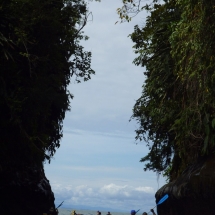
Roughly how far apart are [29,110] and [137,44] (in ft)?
22.7

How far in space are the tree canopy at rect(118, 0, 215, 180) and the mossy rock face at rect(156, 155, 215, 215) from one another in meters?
0.61

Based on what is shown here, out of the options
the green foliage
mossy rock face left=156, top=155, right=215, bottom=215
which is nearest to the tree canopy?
mossy rock face left=156, top=155, right=215, bottom=215

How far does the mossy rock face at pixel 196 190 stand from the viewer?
A: 19013 mm

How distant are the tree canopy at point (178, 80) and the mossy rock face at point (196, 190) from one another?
2.00 ft

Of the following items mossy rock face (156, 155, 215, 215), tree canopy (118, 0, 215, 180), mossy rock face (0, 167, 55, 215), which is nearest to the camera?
tree canopy (118, 0, 215, 180)

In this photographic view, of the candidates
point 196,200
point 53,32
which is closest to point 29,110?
point 53,32

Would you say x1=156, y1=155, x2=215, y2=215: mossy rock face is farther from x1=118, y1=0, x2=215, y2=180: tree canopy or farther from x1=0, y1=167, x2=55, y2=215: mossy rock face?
x1=0, y1=167, x2=55, y2=215: mossy rock face

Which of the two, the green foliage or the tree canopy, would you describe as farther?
the green foliage

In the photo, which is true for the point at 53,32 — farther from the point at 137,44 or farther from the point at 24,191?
the point at 24,191

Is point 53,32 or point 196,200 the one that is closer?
point 196,200

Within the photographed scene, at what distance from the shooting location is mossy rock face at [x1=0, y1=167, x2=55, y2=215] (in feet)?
81.0

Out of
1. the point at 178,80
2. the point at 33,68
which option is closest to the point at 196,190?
the point at 178,80

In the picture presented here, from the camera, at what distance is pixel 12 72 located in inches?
839

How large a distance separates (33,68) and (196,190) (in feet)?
28.6
